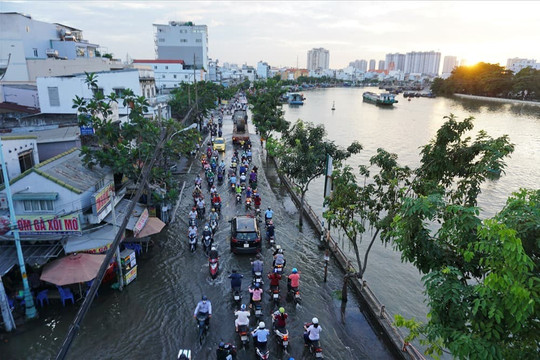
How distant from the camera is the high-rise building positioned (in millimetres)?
103875

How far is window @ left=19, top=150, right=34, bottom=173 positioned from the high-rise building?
93.7 meters

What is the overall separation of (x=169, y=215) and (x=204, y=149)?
21.1 m

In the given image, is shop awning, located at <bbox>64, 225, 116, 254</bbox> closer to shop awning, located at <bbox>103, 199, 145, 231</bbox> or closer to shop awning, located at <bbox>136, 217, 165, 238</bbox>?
shop awning, located at <bbox>103, 199, 145, 231</bbox>

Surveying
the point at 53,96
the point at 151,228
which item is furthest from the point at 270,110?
the point at 151,228

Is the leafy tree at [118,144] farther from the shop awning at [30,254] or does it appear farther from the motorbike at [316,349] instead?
the motorbike at [316,349]

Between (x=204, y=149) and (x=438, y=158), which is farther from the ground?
(x=438, y=158)

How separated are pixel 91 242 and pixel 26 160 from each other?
5.97 metres

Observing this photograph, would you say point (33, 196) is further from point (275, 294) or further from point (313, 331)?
point (313, 331)

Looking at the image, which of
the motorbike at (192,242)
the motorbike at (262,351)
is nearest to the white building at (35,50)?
the motorbike at (192,242)

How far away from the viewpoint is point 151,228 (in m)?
16.6

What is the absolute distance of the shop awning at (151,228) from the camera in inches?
631

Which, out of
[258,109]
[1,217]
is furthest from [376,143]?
[1,217]

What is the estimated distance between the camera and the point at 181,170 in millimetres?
31469

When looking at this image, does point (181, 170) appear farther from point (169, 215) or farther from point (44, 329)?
point (44, 329)
